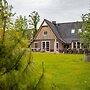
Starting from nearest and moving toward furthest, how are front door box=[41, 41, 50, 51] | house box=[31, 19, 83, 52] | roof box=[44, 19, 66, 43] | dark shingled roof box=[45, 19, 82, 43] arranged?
1. house box=[31, 19, 83, 52]
2. roof box=[44, 19, 66, 43]
3. dark shingled roof box=[45, 19, 82, 43]
4. front door box=[41, 41, 50, 51]

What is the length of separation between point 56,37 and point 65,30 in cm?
342

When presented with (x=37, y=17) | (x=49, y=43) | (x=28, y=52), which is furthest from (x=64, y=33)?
(x=28, y=52)

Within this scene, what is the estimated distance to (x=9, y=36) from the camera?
3711mm

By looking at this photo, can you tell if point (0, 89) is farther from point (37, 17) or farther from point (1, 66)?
point (37, 17)

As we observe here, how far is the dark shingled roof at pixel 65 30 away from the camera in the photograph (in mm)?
54156

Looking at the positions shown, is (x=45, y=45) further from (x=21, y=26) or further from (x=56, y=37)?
(x=21, y=26)

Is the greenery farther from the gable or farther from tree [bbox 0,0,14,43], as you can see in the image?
the gable

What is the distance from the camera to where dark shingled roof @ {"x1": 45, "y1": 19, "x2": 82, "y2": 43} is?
54.2 m

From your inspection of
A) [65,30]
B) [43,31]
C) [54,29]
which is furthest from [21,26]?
[65,30]

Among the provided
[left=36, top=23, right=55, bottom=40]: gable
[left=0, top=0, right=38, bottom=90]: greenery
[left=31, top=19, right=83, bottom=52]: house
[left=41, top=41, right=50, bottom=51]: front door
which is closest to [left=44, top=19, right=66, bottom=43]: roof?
[left=31, top=19, right=83, bottom=52]: house

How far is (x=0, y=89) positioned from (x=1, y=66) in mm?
289

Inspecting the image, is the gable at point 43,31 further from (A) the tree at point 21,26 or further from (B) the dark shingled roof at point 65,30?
(A) the tree at point 21,26

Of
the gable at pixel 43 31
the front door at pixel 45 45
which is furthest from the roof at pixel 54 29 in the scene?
the front door at pixel 45 45

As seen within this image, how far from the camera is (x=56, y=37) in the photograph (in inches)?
2110
